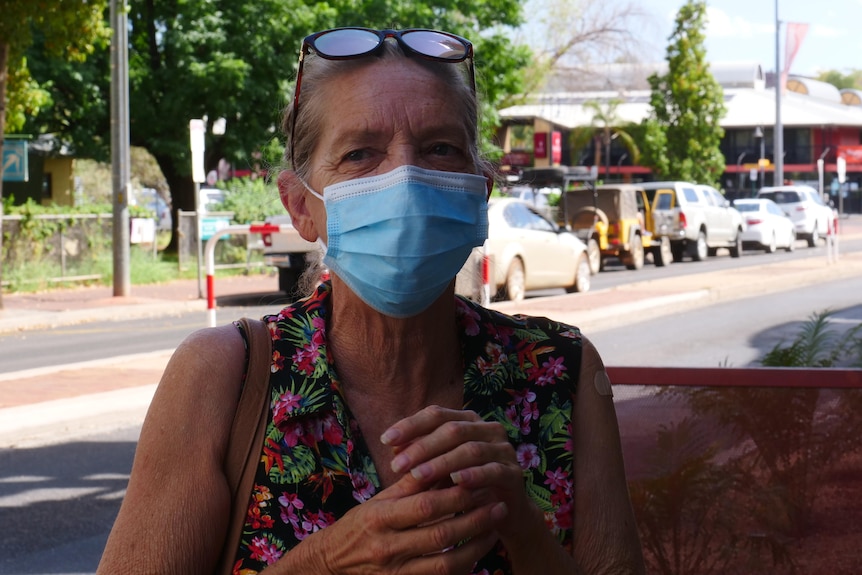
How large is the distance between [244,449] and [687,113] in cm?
4798

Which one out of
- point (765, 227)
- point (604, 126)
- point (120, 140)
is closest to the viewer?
point (120, 140)

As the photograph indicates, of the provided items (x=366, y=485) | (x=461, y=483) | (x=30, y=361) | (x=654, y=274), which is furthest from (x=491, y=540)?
(x=654, y=274)

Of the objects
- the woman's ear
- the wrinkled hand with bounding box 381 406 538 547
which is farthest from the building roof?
the wrinkled hand with bounding box 381 406 538 547

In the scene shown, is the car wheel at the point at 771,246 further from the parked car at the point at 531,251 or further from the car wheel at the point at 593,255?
the parked car at the point at 531,251

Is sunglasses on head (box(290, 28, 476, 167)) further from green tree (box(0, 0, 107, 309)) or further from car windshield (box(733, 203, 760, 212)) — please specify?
car windshield (box(733, 203, 760, 212))

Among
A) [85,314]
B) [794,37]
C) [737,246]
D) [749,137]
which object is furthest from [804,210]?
[749,137]

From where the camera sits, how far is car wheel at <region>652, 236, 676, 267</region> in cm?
3203

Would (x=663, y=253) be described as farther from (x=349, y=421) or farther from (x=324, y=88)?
(x=349, y=421)

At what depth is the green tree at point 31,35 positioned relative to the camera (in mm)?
18016

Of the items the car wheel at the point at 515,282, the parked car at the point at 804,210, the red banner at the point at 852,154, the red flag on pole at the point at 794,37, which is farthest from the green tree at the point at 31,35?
the red banner at the point at 852,154

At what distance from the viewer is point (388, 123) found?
82.4 inches

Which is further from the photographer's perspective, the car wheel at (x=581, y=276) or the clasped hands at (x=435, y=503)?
the car wheel at (x=581, y=276)

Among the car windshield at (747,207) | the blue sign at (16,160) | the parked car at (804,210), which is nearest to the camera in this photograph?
the blue sign at (16,160)

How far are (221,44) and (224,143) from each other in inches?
123
